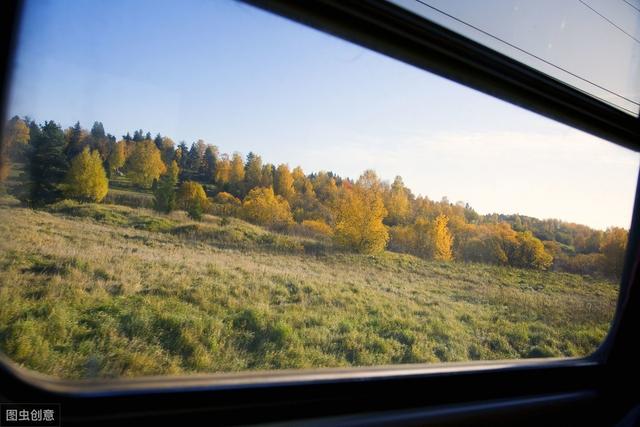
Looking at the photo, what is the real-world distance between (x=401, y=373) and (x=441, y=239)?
715 mm

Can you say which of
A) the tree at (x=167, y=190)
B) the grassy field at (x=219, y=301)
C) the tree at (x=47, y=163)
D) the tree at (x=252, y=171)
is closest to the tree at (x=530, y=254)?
the grassy field at (x=219, y=301)

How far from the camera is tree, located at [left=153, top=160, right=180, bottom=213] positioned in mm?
1394

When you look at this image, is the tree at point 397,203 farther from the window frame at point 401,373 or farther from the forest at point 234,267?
the window frame at point 401,373

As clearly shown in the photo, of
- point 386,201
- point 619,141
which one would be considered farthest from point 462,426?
point 619,141

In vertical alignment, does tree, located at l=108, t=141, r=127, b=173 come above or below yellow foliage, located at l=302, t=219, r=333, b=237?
above

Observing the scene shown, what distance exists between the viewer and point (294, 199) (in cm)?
162

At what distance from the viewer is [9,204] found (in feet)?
3.77

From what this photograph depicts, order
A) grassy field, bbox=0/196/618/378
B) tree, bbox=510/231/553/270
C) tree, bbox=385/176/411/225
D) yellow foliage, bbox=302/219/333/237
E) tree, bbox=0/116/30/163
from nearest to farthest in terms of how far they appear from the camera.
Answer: tree, bbox=0/116/30/163, grassy field, bbox=0/196/618/378, yellow foliage, bbox=302/219/333/237, tree, bbox=385/176/411/225, tree, bbox=510/231/553/270

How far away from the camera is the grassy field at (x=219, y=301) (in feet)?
3.89

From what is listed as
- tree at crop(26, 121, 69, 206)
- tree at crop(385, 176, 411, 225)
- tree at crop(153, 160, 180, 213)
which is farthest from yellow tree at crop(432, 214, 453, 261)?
tree at crop(26, 121, 69, 206)

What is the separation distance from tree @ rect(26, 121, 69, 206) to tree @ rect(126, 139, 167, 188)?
188mm

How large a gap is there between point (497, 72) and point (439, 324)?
1.19 m

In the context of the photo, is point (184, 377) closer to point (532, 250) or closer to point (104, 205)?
point (104, 205)

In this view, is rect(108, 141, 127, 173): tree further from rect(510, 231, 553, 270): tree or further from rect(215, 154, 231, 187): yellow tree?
rect(510, 231, 553, 270): tree
